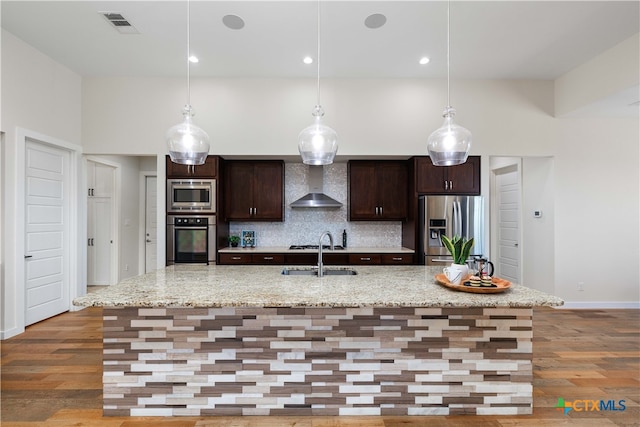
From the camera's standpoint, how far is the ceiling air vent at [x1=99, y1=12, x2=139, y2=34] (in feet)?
10.8

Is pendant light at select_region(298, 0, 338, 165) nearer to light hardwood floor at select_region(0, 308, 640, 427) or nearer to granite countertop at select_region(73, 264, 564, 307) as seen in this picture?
granite countertop at select_region(73, 264, 564, 307)

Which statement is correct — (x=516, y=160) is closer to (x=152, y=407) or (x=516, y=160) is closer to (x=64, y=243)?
(x=152, y=407)

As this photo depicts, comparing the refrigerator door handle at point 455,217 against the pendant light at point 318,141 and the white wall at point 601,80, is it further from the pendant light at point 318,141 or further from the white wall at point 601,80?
the pendant light at point 318,141

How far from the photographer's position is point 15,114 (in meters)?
3.77

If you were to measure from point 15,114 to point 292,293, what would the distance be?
384cm

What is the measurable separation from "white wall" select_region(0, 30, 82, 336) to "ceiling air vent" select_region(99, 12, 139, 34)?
4.11ft

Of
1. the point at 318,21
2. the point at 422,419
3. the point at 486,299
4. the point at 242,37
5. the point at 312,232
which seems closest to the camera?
the point at 486,299

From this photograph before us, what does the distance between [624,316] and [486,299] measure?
393cm

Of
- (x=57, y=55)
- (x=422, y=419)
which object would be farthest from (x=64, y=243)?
(x=422, y=419)

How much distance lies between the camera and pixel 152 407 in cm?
228

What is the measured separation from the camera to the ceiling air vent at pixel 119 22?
330 cm

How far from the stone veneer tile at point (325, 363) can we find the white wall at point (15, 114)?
7.95ft

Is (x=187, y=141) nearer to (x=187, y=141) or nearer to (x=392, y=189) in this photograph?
(x=187, y=141)

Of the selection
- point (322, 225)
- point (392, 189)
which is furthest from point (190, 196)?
point (392, 189)
